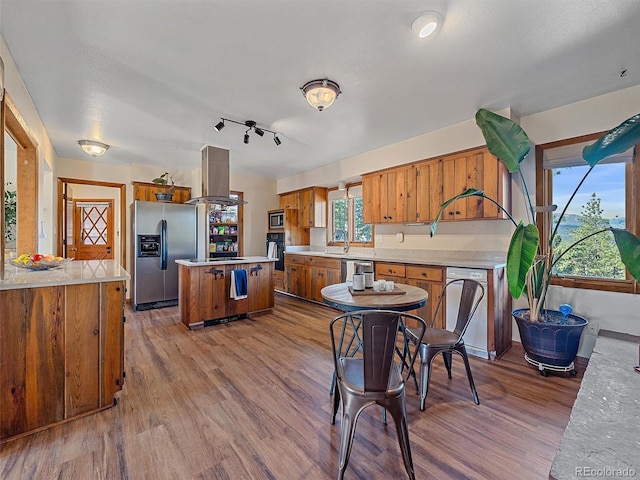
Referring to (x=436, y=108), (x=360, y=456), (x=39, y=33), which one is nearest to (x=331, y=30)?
(x=436, y=108)

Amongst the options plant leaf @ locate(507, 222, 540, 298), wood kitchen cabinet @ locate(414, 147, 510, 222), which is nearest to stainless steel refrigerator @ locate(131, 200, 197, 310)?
wood kitchen cabinet @ locate(414, 147, 510, 222)

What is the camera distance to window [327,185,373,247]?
526 cm

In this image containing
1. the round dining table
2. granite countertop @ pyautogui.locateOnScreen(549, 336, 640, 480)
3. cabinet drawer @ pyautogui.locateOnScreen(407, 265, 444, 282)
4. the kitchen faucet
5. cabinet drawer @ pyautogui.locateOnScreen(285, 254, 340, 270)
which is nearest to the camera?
granite countertop @ pyautogui.locateOnScreen(549, 336, 640, 480)

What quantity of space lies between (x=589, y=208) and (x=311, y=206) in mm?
4086

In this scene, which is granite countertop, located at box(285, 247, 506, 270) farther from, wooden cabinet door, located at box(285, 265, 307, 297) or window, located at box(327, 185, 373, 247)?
wooden cabinet door, located at box(285, 265, 307, 297)

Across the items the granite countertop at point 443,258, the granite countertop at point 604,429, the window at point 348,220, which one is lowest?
the granite countertop at point 604,429

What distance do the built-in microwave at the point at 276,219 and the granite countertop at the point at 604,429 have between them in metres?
5.15

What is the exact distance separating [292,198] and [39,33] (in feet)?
14.9

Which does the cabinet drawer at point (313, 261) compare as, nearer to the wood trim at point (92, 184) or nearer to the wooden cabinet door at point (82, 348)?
the wood trim at point (92, 184)

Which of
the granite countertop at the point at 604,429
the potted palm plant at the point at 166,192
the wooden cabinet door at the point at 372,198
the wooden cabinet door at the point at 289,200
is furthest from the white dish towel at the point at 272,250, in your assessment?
the granite countertop at the point at 604,429

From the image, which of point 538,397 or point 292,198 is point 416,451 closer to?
point 538,397

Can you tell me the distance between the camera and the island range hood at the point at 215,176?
4.32 m

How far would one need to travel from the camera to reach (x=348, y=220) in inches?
217

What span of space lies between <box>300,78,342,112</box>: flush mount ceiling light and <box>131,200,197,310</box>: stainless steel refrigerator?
11.9 feet
